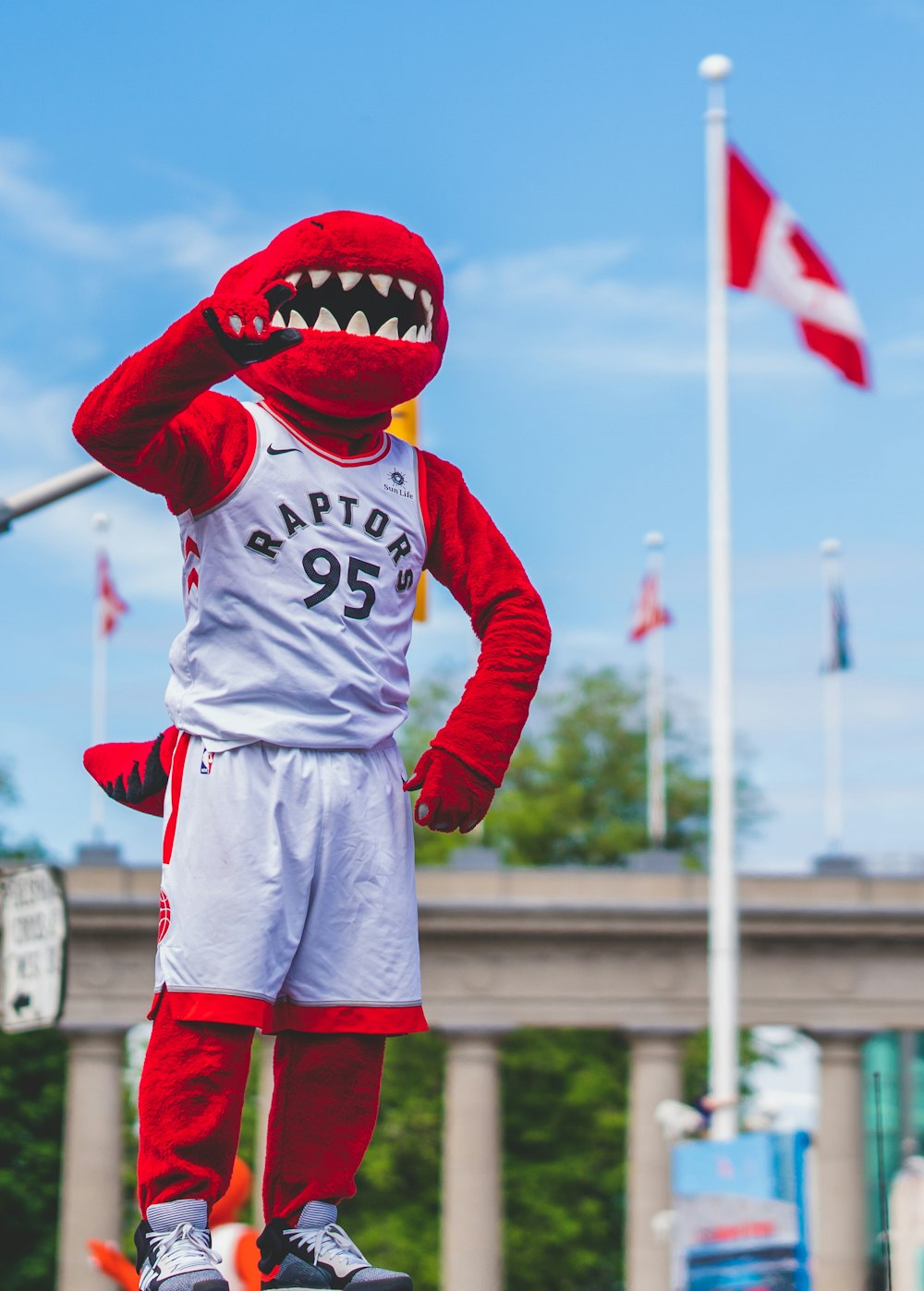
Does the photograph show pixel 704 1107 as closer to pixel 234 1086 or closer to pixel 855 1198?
pixel 234 1086

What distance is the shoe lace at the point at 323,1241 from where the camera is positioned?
5.22 metres

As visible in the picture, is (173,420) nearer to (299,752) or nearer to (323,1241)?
(299,752)

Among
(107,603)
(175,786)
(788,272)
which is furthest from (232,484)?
(107,603)

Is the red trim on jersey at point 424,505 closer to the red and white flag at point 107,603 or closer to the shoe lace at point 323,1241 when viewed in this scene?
the shoe lace at point 323,1241

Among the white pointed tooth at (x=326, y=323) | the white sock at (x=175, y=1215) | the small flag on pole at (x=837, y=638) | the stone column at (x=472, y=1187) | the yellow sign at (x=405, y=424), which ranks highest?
the small flag on pole at (x=837, y=638)

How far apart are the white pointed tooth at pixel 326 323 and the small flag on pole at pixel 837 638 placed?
78.2ft

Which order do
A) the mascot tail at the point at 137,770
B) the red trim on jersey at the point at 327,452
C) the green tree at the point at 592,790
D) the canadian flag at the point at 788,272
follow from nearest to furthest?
the red trim on jersey at the point at 327,452, the mascot tail at the point at 137,770, the canadian flag at the point at 788,272, the green tree at the point at 592,790

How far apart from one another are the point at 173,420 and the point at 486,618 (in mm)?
1046

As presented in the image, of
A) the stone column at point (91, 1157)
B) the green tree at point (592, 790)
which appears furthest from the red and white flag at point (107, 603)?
the green tree at point (592, 790)

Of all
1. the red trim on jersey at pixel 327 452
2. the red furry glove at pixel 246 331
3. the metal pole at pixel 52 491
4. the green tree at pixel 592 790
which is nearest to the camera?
the red furry glove at pixel 246 331

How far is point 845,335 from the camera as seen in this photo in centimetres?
1739

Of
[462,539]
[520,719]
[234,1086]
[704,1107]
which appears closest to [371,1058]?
[234,1086]

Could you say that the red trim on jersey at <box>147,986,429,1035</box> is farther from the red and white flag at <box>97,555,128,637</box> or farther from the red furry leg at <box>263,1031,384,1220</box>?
the red and white flag at <box>97,555,128,637</box>

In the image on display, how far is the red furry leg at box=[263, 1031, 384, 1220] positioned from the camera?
5312mm
